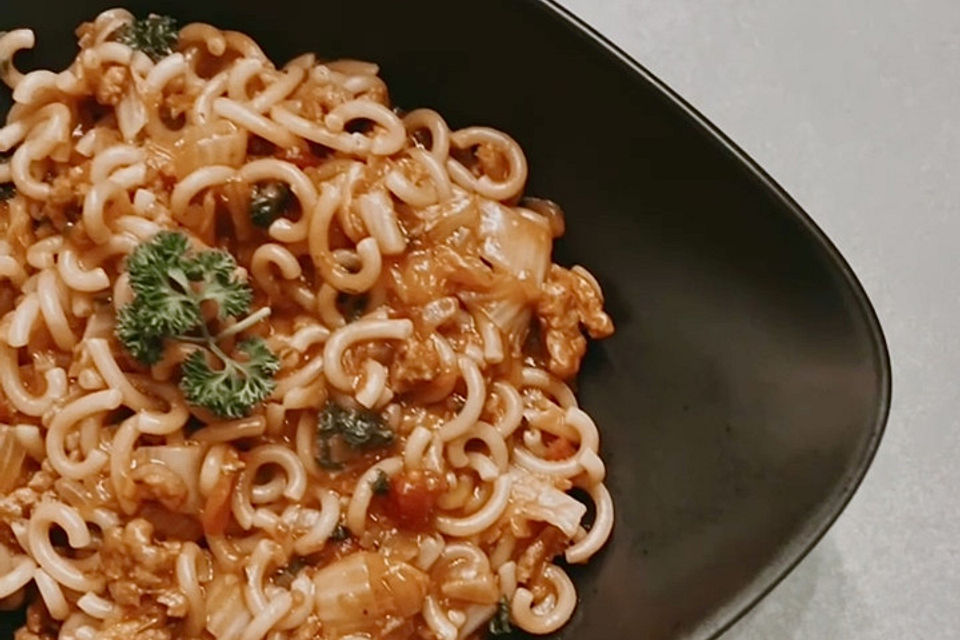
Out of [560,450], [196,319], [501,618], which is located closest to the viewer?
[196,319]

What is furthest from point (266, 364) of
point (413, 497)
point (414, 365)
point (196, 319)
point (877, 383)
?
point (877, 383)

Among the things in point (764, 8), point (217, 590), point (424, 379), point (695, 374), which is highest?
point (764, 8)

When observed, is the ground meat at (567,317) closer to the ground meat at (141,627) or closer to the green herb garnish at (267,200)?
the green herb garnish at (267,200)

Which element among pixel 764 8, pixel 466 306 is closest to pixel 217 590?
pixel 466 306

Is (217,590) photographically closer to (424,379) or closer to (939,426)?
(424,379)

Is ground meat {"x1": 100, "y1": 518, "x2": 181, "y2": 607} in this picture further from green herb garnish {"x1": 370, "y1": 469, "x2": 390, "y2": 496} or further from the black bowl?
the black bowl

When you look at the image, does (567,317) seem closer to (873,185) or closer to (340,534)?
(340,534)

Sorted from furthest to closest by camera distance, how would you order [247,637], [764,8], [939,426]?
1. [764,8]
2. [939,426]
3. [247,637]
